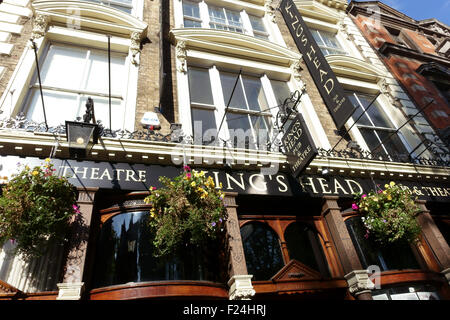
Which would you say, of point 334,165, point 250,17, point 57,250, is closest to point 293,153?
point 334,165

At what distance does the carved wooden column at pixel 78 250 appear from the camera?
4301 mm

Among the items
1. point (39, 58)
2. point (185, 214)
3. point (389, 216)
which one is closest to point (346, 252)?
point (389, 216)

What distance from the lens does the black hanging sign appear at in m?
6.16

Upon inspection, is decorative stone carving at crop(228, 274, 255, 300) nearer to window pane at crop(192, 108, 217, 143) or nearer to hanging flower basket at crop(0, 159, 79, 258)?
hanging flower basket at crop(0, 159, 79, 258)

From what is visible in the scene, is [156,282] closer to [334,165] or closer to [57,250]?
[57,250]

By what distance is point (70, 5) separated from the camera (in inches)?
340

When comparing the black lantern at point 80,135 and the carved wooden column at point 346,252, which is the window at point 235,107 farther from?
the black lantern at point 80,135

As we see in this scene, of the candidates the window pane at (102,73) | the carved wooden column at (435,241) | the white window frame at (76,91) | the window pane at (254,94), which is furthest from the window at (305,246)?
the window pane at (102,73)

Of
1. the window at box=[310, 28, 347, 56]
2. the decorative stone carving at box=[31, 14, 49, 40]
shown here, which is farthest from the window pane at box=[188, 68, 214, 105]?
the window at box=[310, 28, 347, 56]

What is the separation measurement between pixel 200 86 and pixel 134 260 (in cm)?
555

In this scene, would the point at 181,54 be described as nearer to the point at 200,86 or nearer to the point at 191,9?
the point at 200,86

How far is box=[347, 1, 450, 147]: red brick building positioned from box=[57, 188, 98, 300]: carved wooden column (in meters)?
10.4

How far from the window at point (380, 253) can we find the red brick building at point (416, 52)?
17.7ft
